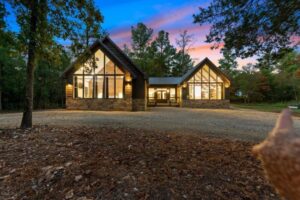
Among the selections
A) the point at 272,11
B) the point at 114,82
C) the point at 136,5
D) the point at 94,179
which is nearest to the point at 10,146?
the point at 94,179

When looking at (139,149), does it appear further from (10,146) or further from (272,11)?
(272,11)

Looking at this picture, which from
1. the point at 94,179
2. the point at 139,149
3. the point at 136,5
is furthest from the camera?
Result: the point at 136,5

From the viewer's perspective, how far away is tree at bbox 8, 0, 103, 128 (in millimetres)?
6258

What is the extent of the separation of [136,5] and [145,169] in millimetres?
7855

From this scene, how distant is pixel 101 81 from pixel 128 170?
47.3 ft

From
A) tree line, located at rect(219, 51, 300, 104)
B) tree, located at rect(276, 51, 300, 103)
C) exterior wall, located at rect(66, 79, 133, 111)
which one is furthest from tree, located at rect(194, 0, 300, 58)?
tree line, located at rect(219, 51, 300, 104)

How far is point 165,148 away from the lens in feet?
16.0

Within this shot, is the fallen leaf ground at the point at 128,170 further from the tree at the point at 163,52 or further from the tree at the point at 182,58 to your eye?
the tree at the point at 182,58

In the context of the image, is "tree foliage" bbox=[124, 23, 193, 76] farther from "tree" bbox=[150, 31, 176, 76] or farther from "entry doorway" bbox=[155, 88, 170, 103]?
"entry doorway" bbox=[155, 88, 170, 103]

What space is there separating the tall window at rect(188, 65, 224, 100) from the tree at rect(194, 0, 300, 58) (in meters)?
18.0

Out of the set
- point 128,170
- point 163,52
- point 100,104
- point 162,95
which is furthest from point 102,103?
point 163,52

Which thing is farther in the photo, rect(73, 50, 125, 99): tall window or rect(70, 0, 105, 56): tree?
rect(73, 50, 125, 99): tall window

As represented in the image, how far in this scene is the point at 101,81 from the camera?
686 inches

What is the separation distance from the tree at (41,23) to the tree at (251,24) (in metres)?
4.13
